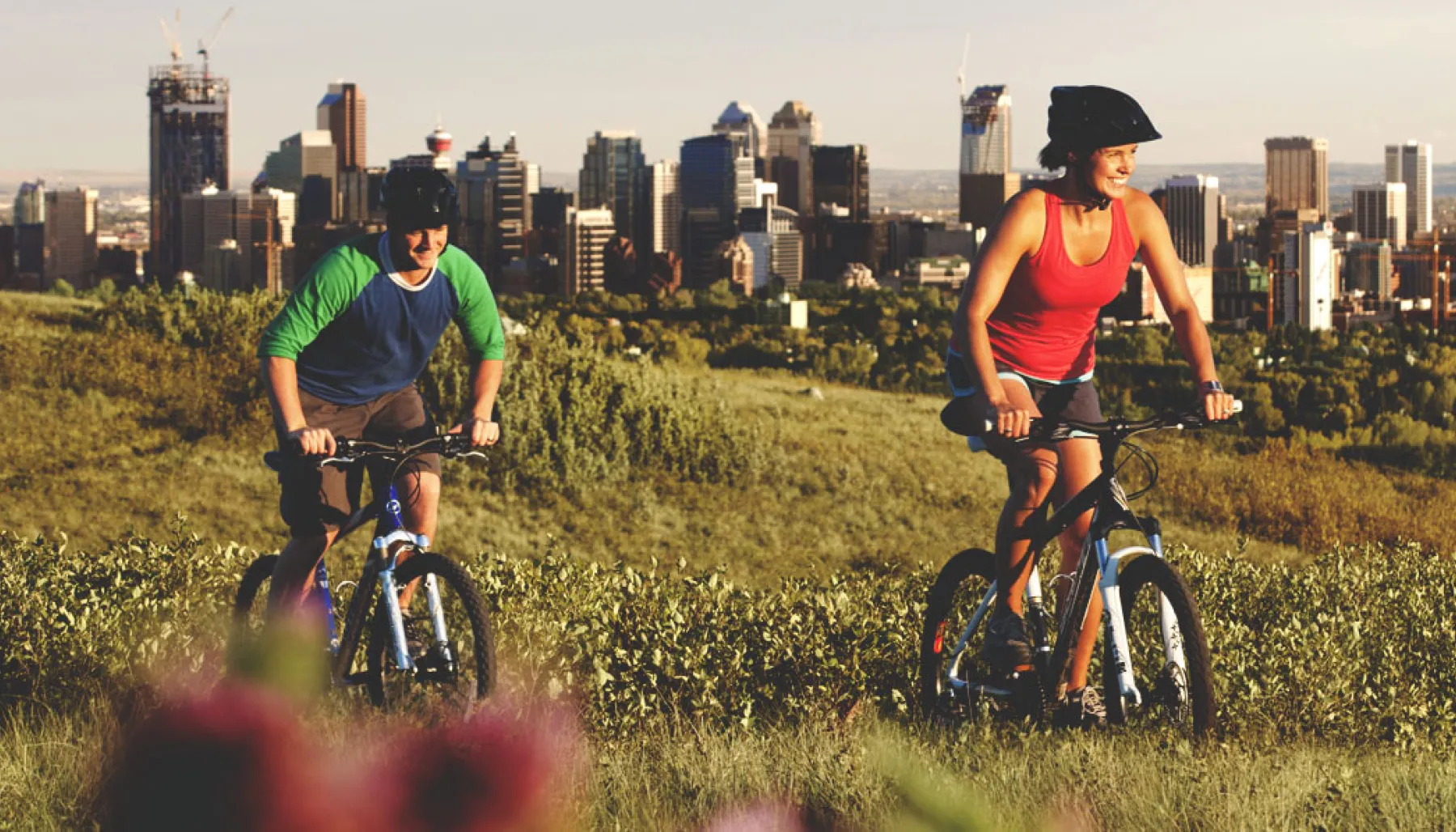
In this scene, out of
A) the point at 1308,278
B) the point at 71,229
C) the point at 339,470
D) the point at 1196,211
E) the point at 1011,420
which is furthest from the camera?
the point at 1196,211

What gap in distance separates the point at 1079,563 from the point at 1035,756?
1.92 ft

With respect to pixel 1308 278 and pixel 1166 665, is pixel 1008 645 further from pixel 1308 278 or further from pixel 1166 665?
pixel 1308 278

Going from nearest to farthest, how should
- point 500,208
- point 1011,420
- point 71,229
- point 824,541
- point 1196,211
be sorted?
point 1011,420
point 824,541
point 71,229
point 500,208
point 1196,211

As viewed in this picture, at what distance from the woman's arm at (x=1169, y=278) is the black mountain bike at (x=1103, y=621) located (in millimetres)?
236

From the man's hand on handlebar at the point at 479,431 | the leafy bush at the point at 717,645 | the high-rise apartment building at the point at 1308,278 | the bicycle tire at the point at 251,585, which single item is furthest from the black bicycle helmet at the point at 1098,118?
the high-rise apartment building at the point at 1308,278

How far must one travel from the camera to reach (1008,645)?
5105 mm

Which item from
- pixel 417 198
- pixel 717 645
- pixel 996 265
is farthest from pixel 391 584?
pixel 996 265

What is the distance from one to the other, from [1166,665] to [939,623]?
3.46 feet

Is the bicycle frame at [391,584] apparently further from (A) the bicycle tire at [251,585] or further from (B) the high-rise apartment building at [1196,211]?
(B) the high-rise apartment building at [1196,211]

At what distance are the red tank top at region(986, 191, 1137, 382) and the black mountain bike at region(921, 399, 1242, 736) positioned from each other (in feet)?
0.83

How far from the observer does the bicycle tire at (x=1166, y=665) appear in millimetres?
4484

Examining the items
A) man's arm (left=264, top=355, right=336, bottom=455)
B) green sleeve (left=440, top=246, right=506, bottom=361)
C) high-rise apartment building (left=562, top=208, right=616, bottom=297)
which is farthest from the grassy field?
high-rise apartment building (left=562, top=208, right=616, bottom=297)

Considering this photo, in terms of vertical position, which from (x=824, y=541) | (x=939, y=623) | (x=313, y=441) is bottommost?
(x=824, y=541)

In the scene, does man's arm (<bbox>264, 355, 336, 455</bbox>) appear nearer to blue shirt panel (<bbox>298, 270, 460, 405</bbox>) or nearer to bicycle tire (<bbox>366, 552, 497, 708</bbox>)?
blue shirt panel (<bbox>298, 270, 460, 405</bbox>)
